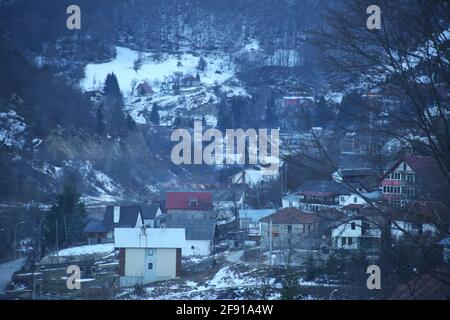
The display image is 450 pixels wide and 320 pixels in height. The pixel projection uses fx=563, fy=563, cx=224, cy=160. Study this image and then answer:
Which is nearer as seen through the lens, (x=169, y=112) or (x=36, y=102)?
(x=169, y=112)

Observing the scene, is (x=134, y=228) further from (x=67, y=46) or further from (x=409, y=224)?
(x=67, y=46)

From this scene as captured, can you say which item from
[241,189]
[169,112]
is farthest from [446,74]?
[169,112]

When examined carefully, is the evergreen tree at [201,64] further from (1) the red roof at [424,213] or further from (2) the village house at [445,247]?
(1) the red roof at [424,213]

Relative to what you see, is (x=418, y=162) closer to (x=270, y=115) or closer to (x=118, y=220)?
(x=270, y=115)

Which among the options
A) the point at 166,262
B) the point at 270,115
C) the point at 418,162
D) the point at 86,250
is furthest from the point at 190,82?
the point at 418,162

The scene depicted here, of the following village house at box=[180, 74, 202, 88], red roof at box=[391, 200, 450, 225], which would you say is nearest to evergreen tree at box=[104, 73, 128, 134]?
village house at box=[180, 74, 202, 88]

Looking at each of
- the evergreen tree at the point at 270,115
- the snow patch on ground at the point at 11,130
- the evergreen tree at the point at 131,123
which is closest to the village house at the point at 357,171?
the evergreen tree at the point at 270,115

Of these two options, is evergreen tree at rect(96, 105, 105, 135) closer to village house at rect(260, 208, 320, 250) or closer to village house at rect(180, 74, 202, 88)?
village house at rect(180, 74, 202, 88)
